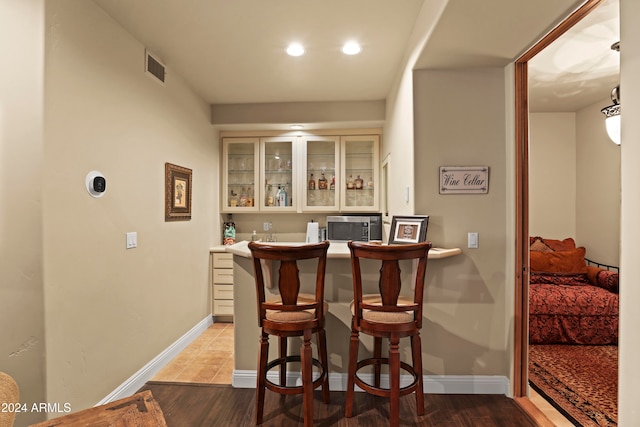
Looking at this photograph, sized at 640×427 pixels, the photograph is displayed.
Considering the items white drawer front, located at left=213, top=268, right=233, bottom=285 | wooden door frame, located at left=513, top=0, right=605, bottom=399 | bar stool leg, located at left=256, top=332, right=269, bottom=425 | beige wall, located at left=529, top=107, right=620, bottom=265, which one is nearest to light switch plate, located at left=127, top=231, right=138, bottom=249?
bar stool leg, located at left=256, top=332, right=269, bottom=425

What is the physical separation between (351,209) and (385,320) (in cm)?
250

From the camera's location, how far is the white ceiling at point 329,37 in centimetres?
186

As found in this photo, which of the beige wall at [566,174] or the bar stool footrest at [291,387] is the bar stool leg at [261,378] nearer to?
the bar stool footrest at [291,387]

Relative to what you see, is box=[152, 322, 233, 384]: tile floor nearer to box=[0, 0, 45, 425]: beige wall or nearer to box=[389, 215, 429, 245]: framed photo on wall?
box=[0, 0, 45, 425]: beige wall

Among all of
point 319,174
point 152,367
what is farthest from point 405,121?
point 152,367

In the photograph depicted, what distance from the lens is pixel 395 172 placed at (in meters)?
3.24

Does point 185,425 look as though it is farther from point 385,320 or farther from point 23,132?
point 23,132

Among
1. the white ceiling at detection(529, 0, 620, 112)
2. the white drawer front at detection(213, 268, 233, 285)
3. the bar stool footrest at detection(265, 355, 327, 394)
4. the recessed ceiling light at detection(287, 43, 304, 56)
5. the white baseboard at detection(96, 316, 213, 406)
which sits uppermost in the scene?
the recessed ceiling light at detection(287, 43, 304, 56)

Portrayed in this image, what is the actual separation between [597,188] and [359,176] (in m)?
2.61

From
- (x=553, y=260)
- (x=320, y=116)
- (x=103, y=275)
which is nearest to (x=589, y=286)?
(x=553, y=260)

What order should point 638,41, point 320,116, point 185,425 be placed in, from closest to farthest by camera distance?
point 638,41 → point 185,425 → point 320,116

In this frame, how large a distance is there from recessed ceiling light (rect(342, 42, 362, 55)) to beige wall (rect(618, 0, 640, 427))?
1.70 meters

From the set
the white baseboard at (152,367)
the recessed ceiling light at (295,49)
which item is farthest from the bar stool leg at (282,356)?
the recessed ceiling light at (295,49)

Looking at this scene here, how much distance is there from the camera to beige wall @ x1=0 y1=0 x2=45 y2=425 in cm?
170
